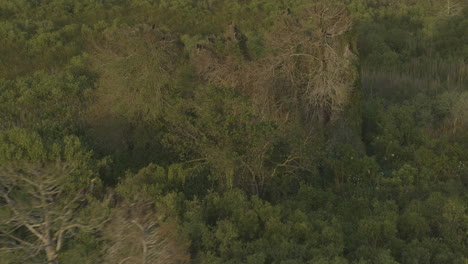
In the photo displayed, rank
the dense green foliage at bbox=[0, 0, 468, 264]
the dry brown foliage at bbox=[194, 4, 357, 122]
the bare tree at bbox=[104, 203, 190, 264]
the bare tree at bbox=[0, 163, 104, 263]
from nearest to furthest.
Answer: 1. the bare tree at bbox=[104, 203, 190, 264]
2. the bare tree at bbox=[0, 163, 104, 263]
3. the dense green foliage at bbox=[0, 0, 468, 264]
4. the dry brown foliage at bbox=[194, 4, 357, 122]

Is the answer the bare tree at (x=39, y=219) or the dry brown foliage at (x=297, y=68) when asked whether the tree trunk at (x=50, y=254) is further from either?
the dry brown foliage at (x=297, y=68)

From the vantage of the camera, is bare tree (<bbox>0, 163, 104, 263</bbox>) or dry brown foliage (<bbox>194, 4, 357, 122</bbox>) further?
dry brown foliage (<bbox>194, 4, 357, 122</bbox>)

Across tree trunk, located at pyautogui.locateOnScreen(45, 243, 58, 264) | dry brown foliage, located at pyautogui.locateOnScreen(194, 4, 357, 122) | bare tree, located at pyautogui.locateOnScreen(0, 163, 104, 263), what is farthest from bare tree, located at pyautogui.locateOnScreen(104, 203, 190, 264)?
dry brown foliage, located at pyautogui.locateOnScreen(194, 4, 357, 122)

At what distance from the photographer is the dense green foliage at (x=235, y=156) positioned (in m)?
5.31

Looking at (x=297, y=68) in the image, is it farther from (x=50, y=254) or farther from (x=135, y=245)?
(x=50, y=254)

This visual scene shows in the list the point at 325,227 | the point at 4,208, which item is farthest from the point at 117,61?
the point at 325,227

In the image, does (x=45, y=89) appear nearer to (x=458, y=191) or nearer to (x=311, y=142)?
(x=311, y=142)

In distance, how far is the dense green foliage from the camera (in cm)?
531

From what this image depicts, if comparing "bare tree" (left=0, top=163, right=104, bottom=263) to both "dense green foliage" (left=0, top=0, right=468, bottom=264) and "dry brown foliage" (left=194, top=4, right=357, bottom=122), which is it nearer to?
"dense green foliage" (left=0, top=0, right=468, bottom=264)

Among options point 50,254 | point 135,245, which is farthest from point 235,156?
point 50,254

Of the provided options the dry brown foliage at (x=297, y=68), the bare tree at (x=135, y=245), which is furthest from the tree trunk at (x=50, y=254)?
the dry brown foliage at (x=297, y=68)

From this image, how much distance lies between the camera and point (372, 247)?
588 centimetres

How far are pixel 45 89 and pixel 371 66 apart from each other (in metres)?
8.84

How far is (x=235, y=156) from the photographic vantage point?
277 inches
